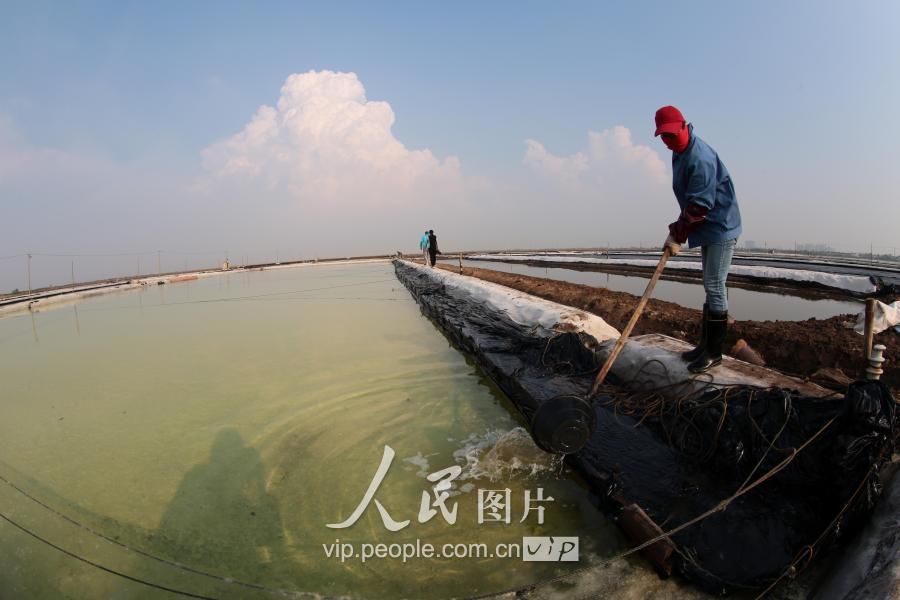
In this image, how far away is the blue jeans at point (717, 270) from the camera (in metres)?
2.38

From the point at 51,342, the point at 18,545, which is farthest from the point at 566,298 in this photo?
the point at 51,342

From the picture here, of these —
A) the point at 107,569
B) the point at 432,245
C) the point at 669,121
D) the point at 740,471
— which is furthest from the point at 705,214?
the point at 432,245

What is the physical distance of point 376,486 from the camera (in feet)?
7.76

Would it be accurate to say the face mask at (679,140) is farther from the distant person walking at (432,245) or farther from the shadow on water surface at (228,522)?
the distant person walking at (432,245)

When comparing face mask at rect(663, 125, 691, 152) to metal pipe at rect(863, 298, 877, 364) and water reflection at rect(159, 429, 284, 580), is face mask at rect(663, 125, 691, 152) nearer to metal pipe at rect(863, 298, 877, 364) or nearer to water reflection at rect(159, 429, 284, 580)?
metal pipe at rect(863, 298, 877, 364)

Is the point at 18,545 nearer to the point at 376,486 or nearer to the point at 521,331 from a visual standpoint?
the point at 376,486

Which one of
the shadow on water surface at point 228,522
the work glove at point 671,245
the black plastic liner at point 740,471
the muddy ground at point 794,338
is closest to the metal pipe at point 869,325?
the black plastic liner at point 740,471

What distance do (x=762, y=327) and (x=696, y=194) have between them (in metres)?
2.81

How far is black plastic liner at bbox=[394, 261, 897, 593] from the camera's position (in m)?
1.49

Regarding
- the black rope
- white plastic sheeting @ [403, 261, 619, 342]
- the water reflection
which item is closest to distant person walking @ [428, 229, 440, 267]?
white plastic sheeting @ [403, 261, 619, 342]

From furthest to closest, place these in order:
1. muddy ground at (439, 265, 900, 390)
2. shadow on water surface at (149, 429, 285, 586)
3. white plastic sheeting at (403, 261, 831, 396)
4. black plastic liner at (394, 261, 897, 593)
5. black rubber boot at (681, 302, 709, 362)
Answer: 1. muddy ground at (439, 265, 900, 390)
2. black rubber boot at (681, 302, 709, 362)
3. white plastic sheeting at (403, 261, 831, 396)
4. shadow on water surface at (149, 429, 285, 586)
5. black plastic liner at (394, 261, 897, 593)

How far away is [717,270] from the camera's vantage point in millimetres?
2404

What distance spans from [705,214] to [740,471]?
129 cm

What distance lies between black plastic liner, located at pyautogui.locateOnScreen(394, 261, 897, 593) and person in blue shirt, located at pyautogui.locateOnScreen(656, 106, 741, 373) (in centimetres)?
42
